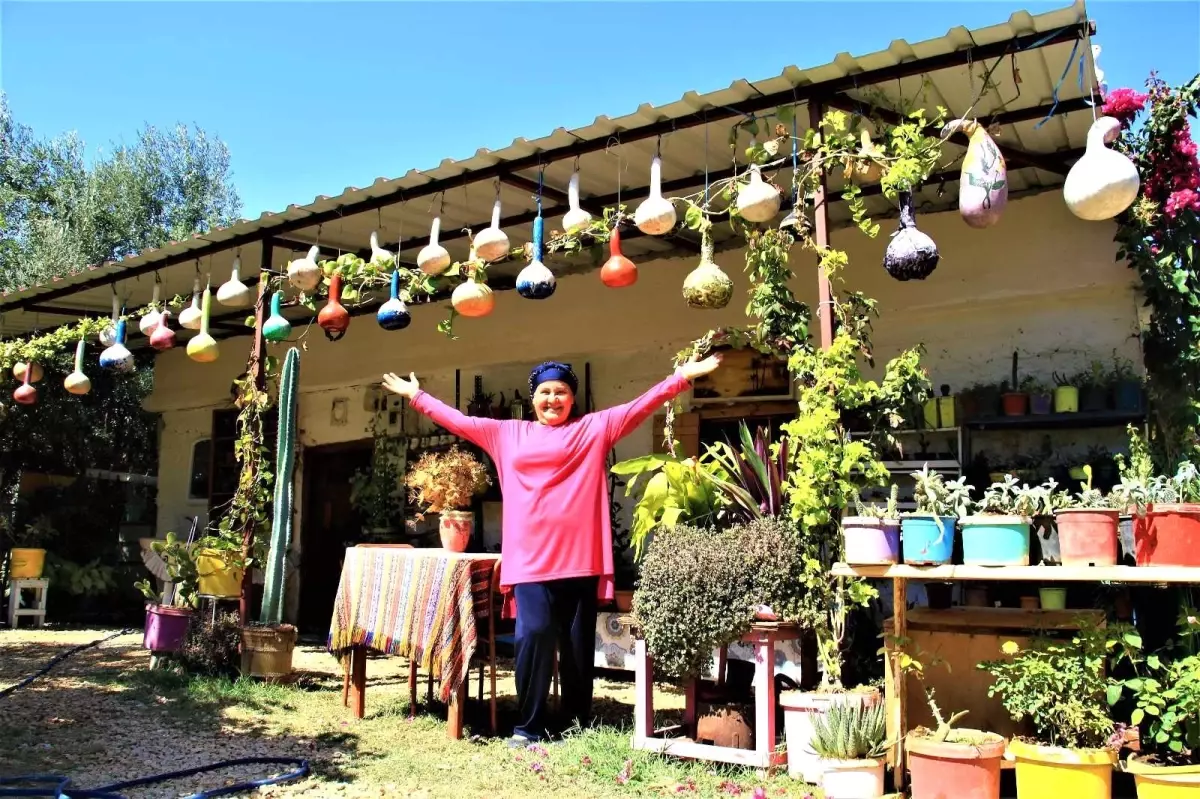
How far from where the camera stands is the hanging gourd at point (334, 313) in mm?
6391

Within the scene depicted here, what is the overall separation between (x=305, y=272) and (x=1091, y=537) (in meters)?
5.09

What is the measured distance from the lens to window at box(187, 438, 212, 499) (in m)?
10.7

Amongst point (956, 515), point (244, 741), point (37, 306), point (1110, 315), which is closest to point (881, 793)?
point (956, 515)

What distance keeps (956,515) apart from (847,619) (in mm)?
743

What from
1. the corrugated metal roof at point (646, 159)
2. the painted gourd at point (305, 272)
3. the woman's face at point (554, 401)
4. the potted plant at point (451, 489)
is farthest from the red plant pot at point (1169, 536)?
the painted gourd at point (305, 272)

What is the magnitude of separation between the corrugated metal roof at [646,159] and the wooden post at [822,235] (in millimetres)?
177

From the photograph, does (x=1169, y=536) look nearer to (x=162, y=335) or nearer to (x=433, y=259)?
(x=433, y=259)

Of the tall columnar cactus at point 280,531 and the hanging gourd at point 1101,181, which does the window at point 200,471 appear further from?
the hanging gourd at point 1101,181

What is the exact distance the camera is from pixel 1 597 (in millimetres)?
9859

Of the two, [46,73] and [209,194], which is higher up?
[209,194]

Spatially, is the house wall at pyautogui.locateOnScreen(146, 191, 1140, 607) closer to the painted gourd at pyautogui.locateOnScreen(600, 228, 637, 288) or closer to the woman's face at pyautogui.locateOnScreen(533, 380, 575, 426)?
the painted gourd at pyautogui.locateOnScreen(600, 228, 637, 288)

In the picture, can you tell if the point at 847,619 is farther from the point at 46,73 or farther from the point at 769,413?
the point at 46,73

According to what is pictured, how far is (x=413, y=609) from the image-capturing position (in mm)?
4816

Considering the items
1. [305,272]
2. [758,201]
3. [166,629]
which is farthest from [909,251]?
[166,629]
